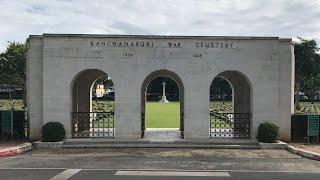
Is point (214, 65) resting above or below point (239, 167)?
above

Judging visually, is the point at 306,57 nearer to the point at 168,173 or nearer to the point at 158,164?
the point at 158,164

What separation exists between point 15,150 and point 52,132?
2.01 meters

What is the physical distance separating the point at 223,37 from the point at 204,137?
3.88 meters

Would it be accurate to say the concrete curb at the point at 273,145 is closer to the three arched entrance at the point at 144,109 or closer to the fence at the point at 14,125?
the three arched entrance at the point at 144,109

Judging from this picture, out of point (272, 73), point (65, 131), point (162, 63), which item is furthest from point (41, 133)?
point (272, 73)

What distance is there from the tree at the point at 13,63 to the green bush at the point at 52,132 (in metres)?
32.3

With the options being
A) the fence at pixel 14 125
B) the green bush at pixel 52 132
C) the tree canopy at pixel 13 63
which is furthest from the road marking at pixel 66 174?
the tree canopy at pixel 13 63

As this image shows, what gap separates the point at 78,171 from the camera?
43.6 feet

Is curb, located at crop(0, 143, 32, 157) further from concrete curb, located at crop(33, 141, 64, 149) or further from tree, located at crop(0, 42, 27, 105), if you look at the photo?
tree, located at crop(0, 42, 27, 105)

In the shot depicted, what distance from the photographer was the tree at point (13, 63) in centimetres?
5209

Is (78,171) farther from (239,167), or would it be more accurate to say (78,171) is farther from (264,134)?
(264,134)

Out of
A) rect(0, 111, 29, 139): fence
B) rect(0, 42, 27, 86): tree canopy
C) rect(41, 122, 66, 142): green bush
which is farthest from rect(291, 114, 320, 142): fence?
rect(0, 42, 27, 86): tree canopy

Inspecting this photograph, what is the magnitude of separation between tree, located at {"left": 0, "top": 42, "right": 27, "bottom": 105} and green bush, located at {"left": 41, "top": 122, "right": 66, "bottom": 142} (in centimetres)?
3229

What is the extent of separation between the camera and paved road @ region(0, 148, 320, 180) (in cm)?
1276
